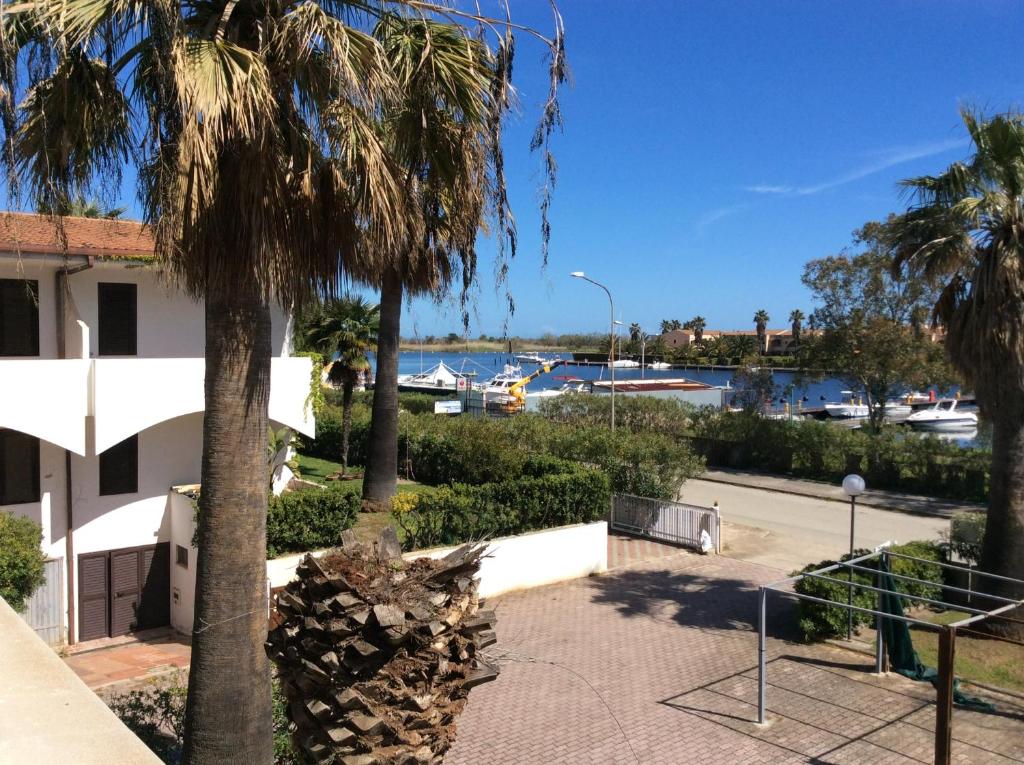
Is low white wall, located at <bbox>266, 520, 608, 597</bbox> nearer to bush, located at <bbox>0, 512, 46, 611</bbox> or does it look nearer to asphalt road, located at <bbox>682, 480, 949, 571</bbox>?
asphalt road, located at <bbox>682, 480, 949, 571</bbox>

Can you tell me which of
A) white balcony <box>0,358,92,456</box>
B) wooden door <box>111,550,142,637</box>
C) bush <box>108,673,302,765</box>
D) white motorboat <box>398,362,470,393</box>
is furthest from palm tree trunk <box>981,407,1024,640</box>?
white motorboat <box>398,362,470,393</box>

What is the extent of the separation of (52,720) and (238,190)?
403 cm

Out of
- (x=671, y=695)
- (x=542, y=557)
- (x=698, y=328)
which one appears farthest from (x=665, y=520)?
(x=698, y=328)

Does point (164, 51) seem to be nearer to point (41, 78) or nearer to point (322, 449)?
point (41, 78)

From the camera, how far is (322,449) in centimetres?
3238

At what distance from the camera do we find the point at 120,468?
15.9 m

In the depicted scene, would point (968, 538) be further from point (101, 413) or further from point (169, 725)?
point (101, 413)

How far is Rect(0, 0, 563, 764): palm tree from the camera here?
6.32 meters

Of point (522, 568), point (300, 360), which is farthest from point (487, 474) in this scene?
point (300, 360)

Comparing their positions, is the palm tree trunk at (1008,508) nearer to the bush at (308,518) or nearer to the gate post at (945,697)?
the gate post at (945,697)

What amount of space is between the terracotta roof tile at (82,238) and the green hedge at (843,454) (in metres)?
21.0

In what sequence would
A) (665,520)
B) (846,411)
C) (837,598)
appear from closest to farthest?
1. (837,598)
2. (665,520)
3. (846,411)

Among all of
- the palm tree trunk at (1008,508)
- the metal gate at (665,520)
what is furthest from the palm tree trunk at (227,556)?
the metal gate at (665,520)

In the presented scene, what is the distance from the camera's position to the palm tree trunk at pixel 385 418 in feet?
62.8
